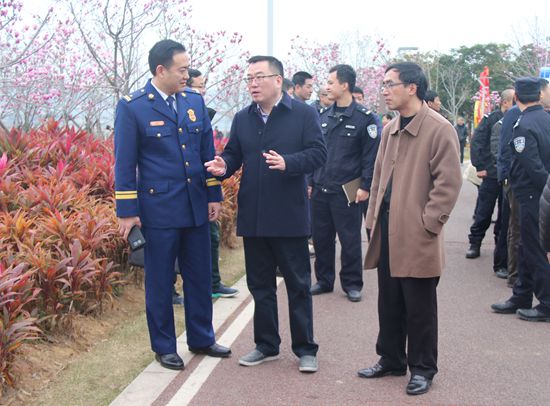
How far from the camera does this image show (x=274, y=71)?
499cm

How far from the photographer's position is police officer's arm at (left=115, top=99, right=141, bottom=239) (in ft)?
15.8

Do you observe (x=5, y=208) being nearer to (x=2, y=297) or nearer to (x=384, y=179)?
(x=2, y=297)

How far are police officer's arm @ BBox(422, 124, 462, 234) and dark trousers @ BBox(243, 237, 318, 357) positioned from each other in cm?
105

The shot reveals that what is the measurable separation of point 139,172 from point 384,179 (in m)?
1.69

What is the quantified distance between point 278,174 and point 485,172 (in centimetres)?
498

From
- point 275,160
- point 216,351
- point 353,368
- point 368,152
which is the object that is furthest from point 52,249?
point 368,152

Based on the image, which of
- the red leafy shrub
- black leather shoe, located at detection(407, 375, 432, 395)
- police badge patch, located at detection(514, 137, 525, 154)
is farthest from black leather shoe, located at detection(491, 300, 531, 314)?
the red leafy shrub

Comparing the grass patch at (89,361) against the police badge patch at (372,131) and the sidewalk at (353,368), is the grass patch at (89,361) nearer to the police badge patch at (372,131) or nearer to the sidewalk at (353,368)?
the sidewalk at (353,368)

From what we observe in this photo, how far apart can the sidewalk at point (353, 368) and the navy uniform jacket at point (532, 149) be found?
3.98 ft

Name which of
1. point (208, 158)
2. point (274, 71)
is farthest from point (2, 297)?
point (274, 71)

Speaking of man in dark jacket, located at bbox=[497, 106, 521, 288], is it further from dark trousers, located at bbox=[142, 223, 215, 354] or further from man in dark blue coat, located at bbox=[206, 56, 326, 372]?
dark trousers, located at bbox=[142, 223, 215, 354]

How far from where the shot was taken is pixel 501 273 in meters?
8.21

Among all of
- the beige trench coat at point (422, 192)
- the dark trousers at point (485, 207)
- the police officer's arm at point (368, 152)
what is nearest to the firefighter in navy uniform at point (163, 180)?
the beige trench coat at point (422, 192)

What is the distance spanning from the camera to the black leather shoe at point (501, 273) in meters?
8.16
